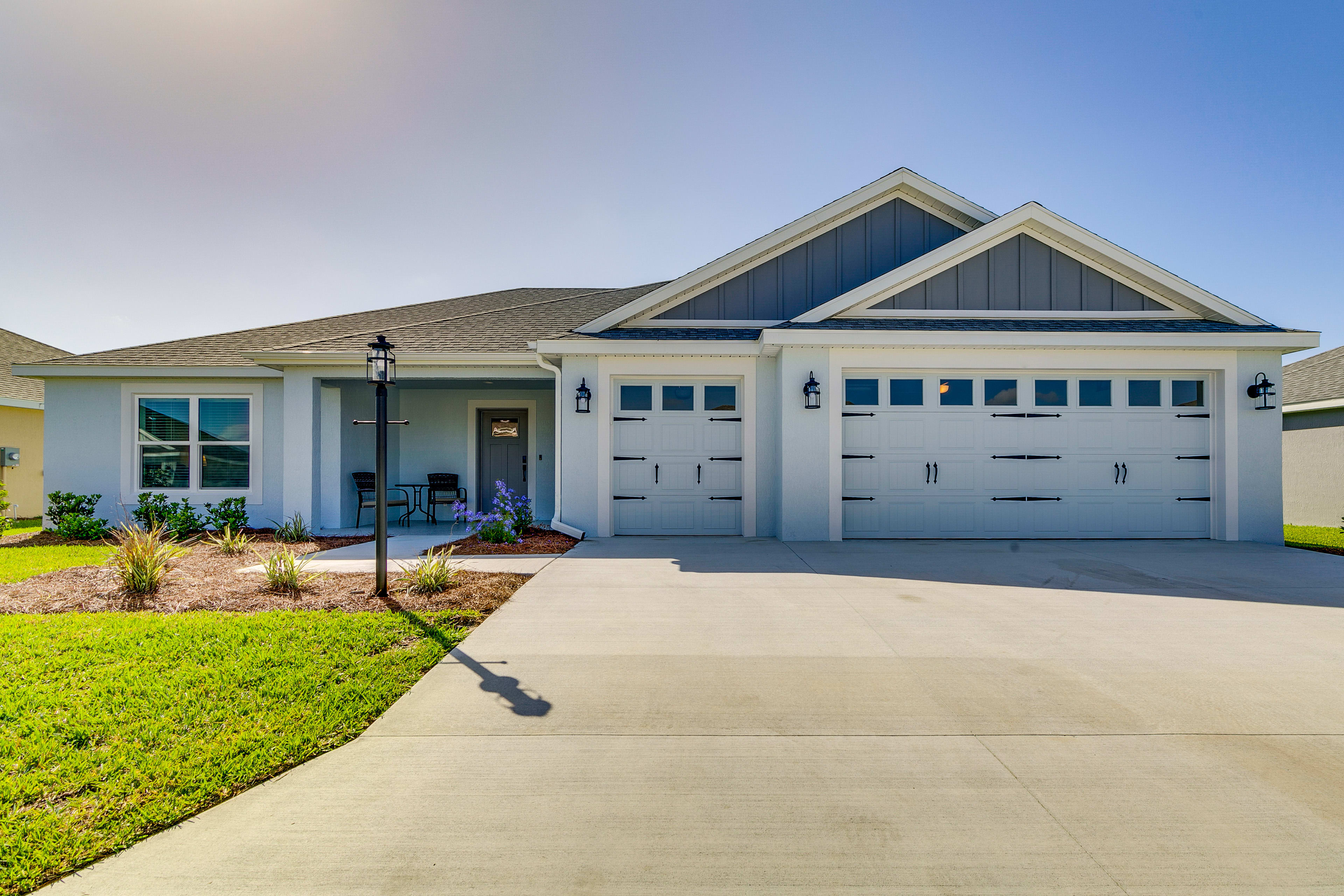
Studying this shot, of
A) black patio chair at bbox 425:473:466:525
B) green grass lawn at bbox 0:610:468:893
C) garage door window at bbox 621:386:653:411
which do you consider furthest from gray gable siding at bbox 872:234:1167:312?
black patio chair at bbox 425:473:466:525

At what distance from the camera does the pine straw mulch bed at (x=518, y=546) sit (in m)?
7.54

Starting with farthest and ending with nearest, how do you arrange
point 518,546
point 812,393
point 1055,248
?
1. point 1055,248
2. point 812,393
3. point 518,546

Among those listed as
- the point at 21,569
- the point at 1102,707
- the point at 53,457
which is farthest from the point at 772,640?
the point at 53,457

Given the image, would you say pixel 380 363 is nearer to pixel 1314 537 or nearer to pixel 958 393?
pixel 958 393

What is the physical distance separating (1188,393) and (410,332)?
12.9m

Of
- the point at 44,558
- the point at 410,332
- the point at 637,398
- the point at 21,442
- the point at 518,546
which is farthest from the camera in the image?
the point at 21,442

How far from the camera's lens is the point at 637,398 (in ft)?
29.6

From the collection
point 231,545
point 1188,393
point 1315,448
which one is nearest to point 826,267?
point 1188,393

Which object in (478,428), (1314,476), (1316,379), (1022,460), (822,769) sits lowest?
(822,769)

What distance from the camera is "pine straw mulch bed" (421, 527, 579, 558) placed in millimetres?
7543

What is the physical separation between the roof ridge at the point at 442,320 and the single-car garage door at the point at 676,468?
5.02 m

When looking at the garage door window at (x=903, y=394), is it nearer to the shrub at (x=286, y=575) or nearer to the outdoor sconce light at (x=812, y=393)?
the outdoor sconce light at (x=812, y=393)

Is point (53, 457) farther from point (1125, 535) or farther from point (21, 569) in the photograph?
point (1125, 535)

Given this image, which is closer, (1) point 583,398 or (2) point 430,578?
(2) point 430,578
